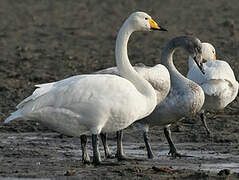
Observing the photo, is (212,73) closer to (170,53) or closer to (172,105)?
(170,53)

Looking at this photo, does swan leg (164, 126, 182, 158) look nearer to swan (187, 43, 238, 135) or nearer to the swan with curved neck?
the swan with curved neck

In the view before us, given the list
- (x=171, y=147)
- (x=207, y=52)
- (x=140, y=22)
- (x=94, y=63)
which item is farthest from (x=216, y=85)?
(x=94, y=63)

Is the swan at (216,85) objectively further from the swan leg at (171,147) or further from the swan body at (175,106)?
the swan body at (175,106)

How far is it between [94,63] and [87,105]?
817cm

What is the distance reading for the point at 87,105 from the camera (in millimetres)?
9219

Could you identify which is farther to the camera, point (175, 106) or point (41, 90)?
point (175, 106)

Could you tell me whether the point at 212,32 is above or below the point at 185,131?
above

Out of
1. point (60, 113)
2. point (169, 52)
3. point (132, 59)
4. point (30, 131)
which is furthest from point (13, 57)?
point (60, 113)

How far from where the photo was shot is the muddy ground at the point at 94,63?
9266mm

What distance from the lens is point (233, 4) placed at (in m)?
24.9

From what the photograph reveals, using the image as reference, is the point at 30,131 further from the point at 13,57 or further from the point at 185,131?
the point at 13,57

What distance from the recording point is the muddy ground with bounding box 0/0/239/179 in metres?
9.27

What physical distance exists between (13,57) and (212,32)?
5.22 metres

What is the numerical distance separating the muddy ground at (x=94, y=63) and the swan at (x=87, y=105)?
0.45 meters
